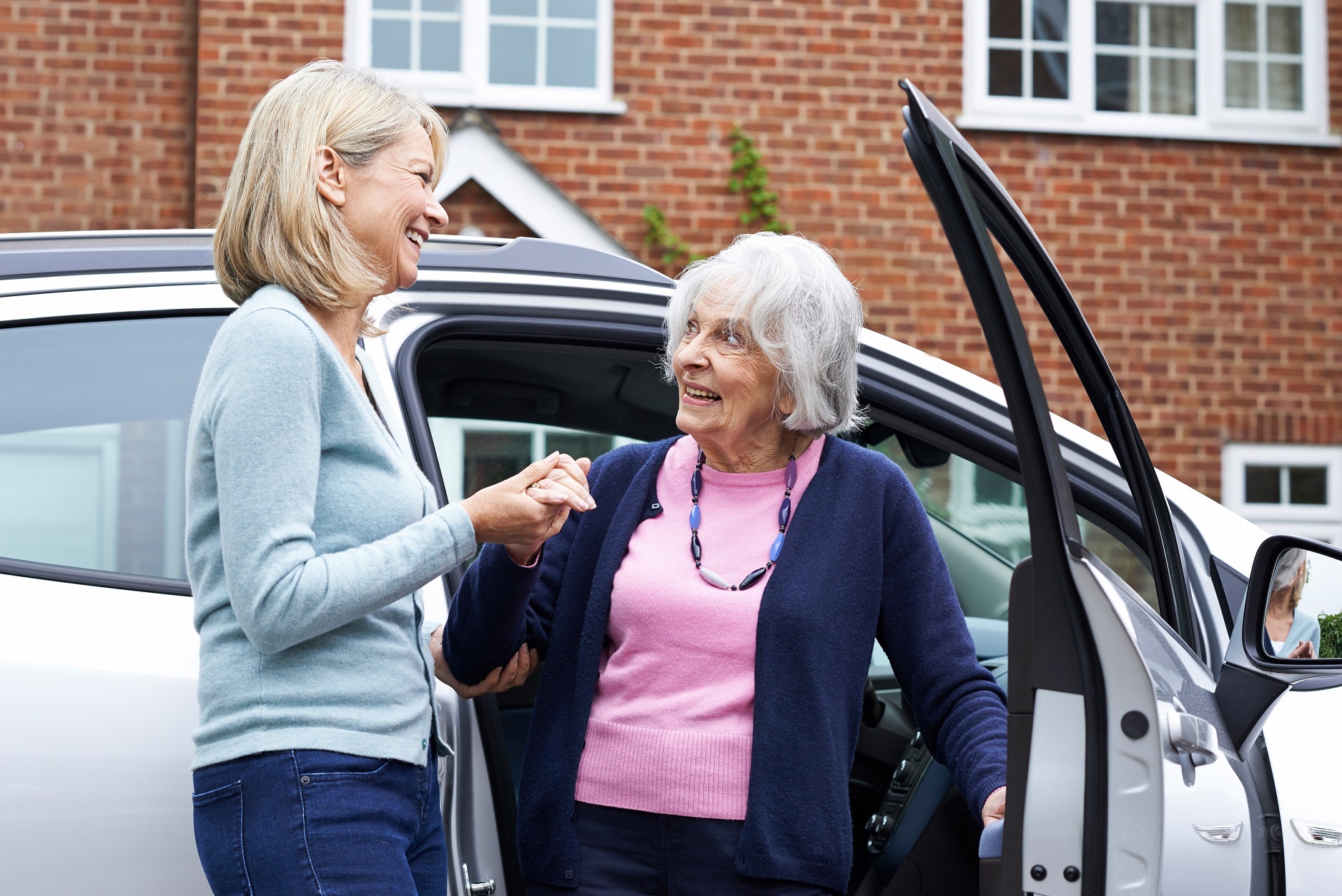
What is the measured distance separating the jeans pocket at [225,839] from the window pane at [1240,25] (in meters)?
7.71

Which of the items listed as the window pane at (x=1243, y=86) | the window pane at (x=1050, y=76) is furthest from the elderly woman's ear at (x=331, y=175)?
the window pane at (x=1243, y=86)

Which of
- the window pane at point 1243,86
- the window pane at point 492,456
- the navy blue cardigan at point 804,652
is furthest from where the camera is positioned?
the window pane at point 1243,86

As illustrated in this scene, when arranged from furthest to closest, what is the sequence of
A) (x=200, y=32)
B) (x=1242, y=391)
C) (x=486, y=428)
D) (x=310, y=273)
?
(x=1242, y=391) < (x=200, y=32) < (x=486, y=428) < (x=310, y=273)

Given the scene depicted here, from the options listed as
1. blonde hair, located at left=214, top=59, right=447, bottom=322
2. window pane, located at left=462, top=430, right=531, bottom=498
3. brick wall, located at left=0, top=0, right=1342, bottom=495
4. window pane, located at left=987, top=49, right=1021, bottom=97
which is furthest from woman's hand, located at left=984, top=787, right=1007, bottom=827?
window pane, located at left=987, top=49, right=1021, bottom=97

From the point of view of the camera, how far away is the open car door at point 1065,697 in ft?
4.24

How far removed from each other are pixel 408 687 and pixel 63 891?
0.57m

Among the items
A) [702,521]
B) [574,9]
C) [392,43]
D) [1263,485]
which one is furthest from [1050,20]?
[702,521]

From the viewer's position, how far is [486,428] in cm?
302

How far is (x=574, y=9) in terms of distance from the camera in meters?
7.04

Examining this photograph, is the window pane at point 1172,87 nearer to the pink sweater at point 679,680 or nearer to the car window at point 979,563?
the car window at point 979,563

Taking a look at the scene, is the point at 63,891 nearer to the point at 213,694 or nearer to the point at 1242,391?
the point at 213,694

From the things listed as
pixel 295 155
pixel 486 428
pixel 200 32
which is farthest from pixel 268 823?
pixel 200 32

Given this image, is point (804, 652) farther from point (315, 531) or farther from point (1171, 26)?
point (1171, 26)

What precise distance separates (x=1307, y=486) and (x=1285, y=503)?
0.16 m
